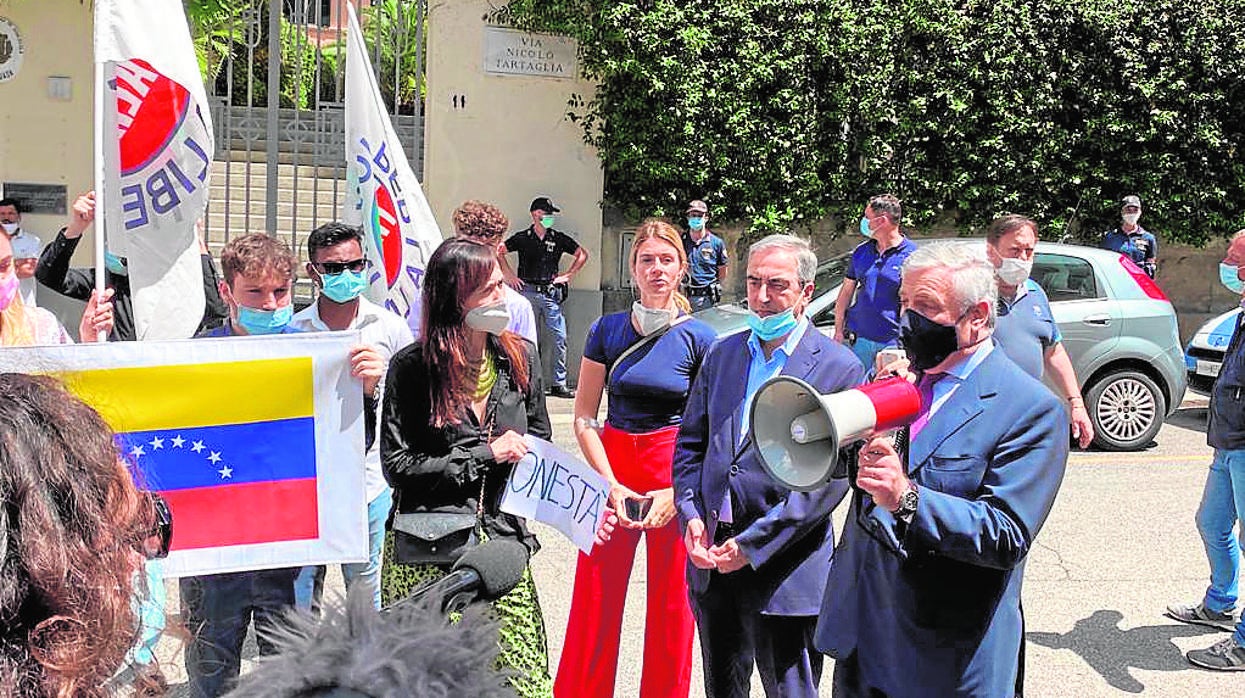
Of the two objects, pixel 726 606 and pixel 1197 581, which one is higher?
pixel 726 606

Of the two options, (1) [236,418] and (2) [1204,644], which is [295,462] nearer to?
(1) [236,418]

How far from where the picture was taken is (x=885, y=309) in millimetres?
9539

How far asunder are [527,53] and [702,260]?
119 inches

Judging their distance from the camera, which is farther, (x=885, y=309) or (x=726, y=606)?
(x=885, y=309)

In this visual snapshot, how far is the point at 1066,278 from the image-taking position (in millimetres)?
10336

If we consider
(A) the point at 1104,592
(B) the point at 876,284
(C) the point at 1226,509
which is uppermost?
(B) the point at 876,284

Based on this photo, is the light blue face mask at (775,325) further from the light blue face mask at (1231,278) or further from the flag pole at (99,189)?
the light blue face mask at (1231,278)

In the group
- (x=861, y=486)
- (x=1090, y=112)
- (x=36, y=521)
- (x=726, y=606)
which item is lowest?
(x=726, y=606)

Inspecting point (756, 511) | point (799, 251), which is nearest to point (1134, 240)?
point (799, 251)

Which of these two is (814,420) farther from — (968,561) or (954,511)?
(968,561)

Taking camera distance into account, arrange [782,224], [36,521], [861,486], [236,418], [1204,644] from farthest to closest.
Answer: [782,224] → [1204,644] → [236,418] → [861,486] → [36,521]

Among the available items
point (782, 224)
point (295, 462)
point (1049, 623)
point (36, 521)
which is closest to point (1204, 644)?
point (1049, 623)

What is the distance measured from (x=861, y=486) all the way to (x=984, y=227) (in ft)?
41.5

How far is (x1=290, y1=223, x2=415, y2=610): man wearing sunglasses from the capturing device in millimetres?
4492
